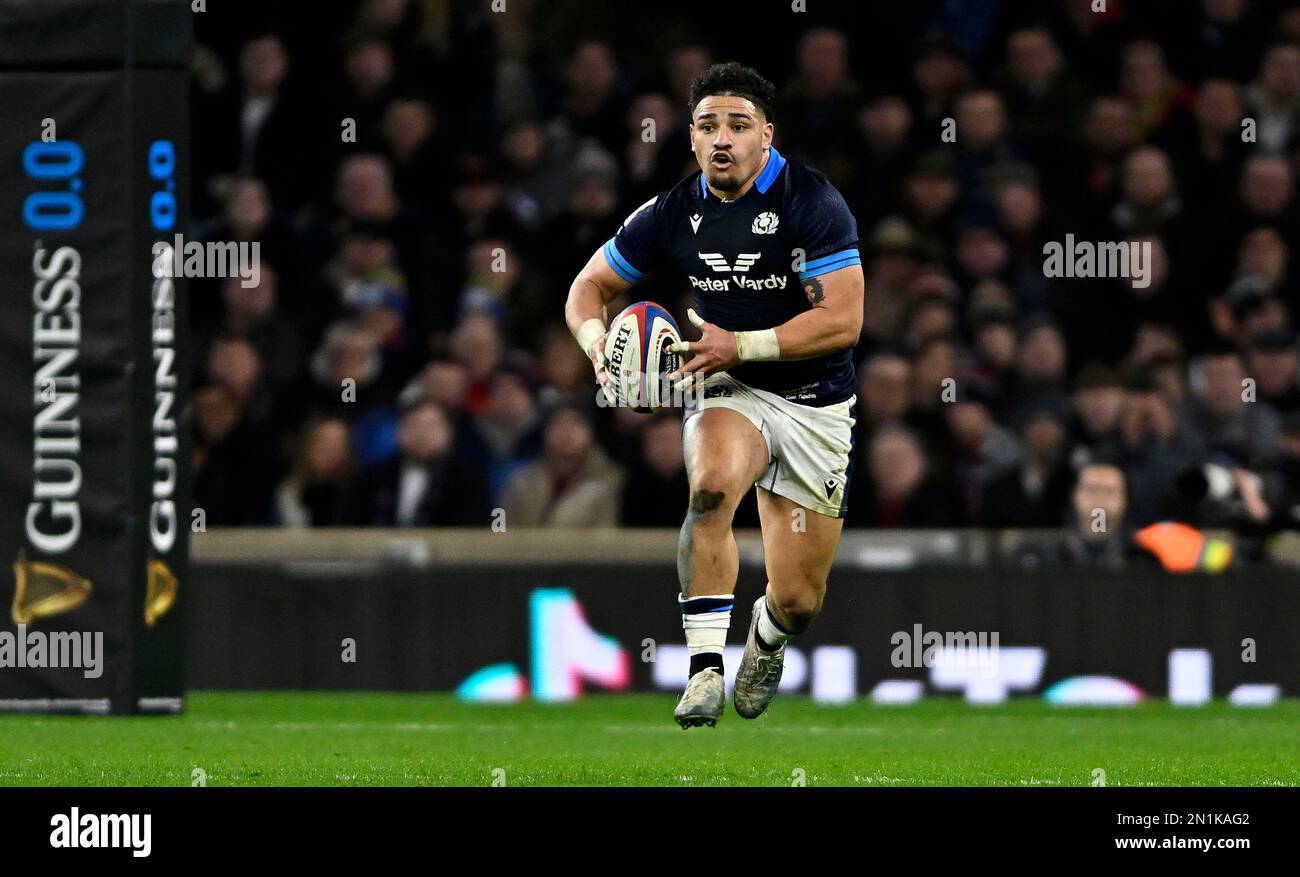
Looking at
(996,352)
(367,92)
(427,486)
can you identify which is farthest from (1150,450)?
(367,92)

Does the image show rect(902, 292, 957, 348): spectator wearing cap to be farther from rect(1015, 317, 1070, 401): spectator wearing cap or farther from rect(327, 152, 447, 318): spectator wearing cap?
rect(327, 152, 447, 318): spectator wearing cap

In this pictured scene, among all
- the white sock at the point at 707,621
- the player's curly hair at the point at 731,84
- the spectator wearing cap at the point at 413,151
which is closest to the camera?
the player's curly hair at the point at 731,84

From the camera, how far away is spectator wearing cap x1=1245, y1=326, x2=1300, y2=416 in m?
13.3

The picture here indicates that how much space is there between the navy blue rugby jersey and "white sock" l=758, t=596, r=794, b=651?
0.86m

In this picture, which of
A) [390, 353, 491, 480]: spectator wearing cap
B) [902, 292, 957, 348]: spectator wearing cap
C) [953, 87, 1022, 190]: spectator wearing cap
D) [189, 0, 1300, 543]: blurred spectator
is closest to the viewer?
[189, 0, 1300, 543]: blurred spectator

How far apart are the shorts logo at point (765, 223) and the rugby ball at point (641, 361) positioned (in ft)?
1.62

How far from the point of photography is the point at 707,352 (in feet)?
26.0

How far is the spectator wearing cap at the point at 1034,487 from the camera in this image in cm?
1299

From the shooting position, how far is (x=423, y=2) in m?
15.8

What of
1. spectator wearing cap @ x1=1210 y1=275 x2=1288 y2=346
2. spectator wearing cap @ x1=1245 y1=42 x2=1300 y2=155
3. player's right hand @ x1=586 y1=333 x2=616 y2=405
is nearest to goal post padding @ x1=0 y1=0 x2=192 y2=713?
player's right hand @ x1=586 y1=333 x2=616 y2=405

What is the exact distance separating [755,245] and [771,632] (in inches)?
60.7

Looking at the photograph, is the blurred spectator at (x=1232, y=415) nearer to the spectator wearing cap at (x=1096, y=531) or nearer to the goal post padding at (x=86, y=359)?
the spectator wearing cap at (x=1096, y=531)

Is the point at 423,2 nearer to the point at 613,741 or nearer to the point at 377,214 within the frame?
the point at 377,214

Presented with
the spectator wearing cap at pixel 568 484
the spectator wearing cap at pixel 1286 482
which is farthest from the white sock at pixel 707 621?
the spectator wearing cap at pixel 1286 482
